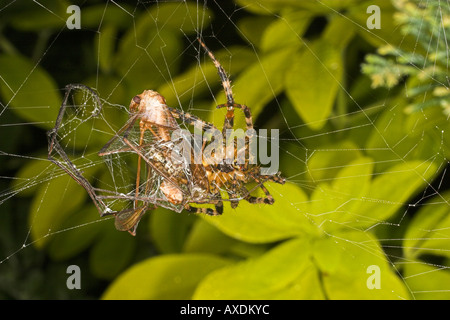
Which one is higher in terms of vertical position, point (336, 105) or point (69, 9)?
point (69, 9)

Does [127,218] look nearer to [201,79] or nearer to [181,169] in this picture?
[181,169]

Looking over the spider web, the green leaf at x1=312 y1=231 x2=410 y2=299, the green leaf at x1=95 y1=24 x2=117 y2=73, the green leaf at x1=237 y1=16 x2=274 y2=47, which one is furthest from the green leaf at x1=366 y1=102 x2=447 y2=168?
the green leaf at x1=95 y1=24 x2=117 y2=73

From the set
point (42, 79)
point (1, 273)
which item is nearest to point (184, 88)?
point (42, 79)

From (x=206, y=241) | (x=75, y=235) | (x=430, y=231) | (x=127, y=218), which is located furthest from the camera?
(x=75, y=235)

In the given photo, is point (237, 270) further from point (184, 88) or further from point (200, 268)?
point (184, 88)

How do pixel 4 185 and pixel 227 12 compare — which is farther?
pixel 4 185

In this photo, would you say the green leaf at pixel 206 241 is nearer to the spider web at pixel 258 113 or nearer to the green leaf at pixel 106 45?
the spider web at pixel 258 113

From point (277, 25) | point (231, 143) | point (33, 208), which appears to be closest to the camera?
point (231, 143)

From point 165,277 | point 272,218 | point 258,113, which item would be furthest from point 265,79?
point 165,277
